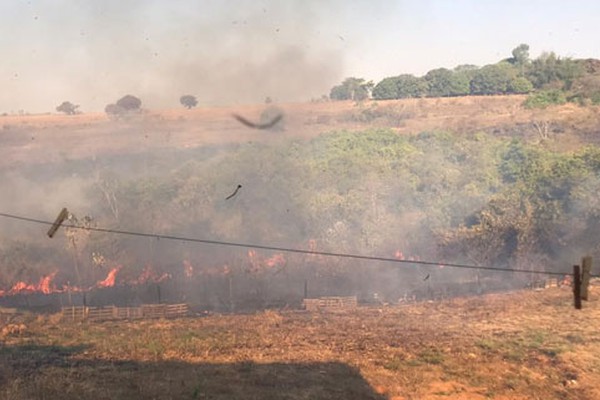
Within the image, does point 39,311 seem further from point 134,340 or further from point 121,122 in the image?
point 121,122

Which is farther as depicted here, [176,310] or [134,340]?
[176,310]

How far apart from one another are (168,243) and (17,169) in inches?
1274

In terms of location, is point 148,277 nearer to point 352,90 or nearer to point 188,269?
point 188,269

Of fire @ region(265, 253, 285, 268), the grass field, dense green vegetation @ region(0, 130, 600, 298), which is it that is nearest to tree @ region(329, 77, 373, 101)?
dense green vegetation @ region(0, 130, 600, 298)

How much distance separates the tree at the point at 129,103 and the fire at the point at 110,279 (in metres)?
34.7

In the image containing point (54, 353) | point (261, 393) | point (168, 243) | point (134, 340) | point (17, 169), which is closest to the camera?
point (261, 393)

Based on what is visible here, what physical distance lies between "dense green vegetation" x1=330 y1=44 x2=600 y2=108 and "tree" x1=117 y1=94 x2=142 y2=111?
133ft

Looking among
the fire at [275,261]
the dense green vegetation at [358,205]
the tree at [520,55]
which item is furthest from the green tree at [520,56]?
the fire at [275,261]

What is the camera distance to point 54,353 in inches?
960

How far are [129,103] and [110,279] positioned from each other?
129 feet

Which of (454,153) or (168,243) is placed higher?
(454,153)

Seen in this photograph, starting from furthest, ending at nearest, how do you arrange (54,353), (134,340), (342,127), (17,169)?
(342,127) < (17,169) < (134,340) < (54,353)

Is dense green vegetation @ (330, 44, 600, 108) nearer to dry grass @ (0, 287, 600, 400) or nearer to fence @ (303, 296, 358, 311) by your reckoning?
fence @ (303, 296, 358, 311)

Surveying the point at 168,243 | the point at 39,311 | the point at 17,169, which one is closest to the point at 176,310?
the point at 39,311
